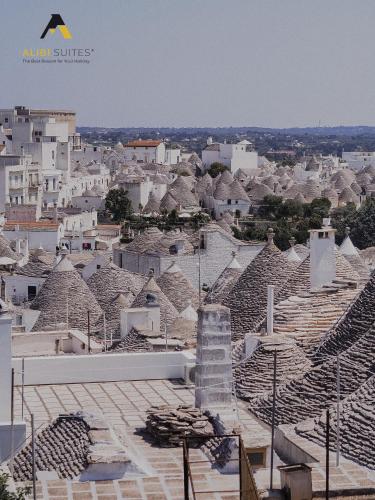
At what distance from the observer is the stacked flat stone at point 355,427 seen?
33.9ft

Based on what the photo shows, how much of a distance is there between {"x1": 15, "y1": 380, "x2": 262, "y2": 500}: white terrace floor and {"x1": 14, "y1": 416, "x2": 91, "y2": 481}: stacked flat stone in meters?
0.35

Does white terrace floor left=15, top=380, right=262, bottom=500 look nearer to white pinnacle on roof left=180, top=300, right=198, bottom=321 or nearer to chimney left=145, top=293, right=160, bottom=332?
chimney left=145, top=293, right=160, bottom=332

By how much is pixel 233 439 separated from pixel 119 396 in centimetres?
344

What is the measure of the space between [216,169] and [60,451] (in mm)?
82702

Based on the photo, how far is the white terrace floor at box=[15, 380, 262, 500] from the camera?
9406 millimetres

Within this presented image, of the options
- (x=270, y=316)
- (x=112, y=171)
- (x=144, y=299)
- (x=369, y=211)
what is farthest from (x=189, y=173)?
(x=270, y=316)

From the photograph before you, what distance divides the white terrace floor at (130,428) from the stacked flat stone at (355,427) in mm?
572

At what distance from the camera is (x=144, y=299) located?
23.7 meters

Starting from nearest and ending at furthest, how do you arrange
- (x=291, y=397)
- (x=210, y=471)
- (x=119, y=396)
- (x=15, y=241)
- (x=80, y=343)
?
(x=210, y=471)
(x=291, y=397)
(x=119, y=396)
(x=80, y=343)
(x=15, y=241)

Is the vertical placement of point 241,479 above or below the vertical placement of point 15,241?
above

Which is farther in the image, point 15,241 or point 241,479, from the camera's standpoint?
point 15,241

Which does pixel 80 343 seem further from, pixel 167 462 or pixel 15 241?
pixel 15 241

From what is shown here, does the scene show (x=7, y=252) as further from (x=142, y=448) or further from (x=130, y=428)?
(x=142, y=448)

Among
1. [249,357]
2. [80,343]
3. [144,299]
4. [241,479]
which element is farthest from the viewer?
[144,299]
